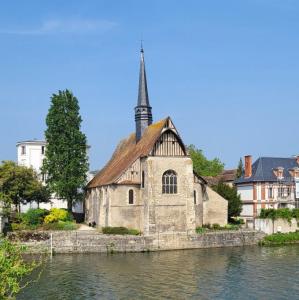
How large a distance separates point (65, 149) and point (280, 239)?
79.4ft

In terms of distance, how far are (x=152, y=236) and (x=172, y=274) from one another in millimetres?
12544

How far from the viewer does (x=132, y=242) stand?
42.4 metres

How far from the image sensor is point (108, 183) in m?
48.0

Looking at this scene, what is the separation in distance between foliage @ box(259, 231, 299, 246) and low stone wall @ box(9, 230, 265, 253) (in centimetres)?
177

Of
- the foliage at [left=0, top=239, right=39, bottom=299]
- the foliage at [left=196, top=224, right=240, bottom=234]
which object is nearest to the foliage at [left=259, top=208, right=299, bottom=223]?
the foliage at [left=196, top=224, right=240, bottom=234]

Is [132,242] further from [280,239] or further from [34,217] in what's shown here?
[280,239]

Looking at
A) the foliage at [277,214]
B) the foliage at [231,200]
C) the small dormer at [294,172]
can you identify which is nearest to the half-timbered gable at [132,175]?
the foliage at [231,200]

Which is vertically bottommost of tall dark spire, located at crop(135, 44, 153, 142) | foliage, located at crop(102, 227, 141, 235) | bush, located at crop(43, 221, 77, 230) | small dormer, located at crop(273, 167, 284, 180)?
foliage, located at crop(102, 227, 141, 235)

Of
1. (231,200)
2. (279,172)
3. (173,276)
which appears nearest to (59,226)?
(173,276)

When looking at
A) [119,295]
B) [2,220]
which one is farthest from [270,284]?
[2,220]

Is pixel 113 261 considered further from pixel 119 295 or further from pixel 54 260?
pixel 119 295

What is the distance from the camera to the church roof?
46866mm

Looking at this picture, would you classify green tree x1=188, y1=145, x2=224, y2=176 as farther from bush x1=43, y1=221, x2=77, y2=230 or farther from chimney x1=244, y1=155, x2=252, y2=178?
bush x1=43, y1=221, x2=77, y2=230

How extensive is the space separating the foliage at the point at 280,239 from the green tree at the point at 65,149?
20.2 meters
